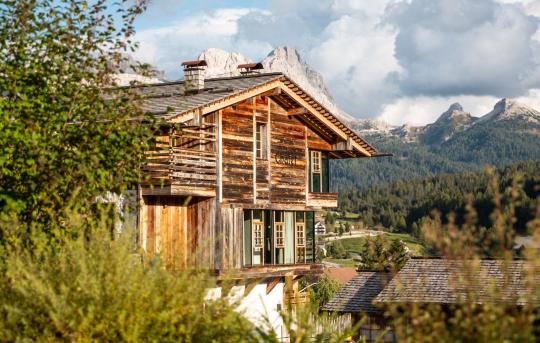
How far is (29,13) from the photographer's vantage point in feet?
49.0

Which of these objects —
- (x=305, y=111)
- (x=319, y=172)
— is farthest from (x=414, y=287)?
(x=305, y=111)

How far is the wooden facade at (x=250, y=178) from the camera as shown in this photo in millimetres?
25297

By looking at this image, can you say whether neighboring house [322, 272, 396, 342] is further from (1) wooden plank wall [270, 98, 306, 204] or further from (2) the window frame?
(2) the window frame

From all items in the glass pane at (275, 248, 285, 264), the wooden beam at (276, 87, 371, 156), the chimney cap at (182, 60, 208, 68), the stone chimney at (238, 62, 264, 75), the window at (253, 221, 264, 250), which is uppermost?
the stone chimney at (238, 62, 264, 75)

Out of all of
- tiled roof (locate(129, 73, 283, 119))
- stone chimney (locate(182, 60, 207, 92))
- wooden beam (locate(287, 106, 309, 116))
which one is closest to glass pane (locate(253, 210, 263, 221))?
wooden beam (locate(287, 106, 309, 116))

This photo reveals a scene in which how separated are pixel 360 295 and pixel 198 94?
1575 cm

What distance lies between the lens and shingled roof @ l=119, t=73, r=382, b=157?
82.3ft

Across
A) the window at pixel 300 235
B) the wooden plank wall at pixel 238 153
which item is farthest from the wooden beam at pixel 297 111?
the window at pixel 300 235

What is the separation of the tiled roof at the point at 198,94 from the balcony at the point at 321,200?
15.5ft

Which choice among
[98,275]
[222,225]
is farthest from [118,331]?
[222,225]

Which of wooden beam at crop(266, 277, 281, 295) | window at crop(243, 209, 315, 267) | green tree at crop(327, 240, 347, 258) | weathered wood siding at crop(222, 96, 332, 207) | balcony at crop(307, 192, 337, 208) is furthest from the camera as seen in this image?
green tree at crop(327, 240, 347, 258)

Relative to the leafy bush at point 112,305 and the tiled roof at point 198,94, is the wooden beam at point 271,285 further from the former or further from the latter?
the leafy bush at point 112,305

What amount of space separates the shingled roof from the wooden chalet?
0.04m

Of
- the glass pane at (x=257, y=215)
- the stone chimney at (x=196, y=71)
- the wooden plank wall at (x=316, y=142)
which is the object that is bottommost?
the glass pane at (x=257, y=215)
